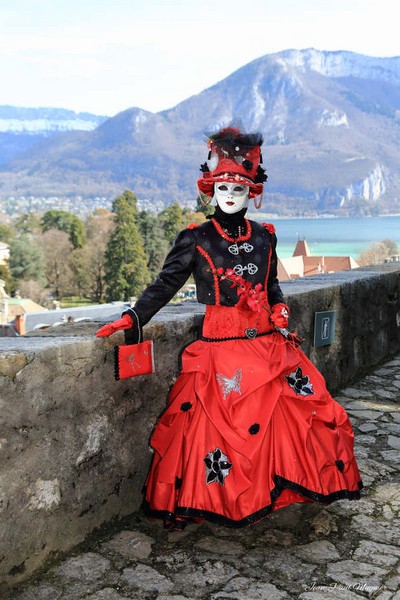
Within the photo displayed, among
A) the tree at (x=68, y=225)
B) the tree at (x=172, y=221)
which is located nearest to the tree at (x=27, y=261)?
the tree at (x=68, y=225)

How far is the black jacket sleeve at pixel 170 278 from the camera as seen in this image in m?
3.11

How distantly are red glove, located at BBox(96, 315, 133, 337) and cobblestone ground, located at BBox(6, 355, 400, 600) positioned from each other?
2.86 ft

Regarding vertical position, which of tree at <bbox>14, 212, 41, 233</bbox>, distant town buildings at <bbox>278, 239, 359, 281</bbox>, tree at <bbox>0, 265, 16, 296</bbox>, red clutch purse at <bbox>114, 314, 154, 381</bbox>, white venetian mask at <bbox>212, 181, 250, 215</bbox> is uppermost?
tree at <bbox>14, 212, 41, 233</bbox>

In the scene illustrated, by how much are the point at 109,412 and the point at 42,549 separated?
1.98 feet

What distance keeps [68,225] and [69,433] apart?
288 feet

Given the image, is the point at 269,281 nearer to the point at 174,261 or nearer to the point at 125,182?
the point at 174,261

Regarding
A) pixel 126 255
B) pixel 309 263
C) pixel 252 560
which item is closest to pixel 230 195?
pixel 252 560

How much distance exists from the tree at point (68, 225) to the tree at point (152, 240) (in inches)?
457

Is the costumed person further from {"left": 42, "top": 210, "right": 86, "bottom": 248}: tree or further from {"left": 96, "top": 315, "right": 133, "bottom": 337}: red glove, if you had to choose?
A: {"left": 42, "top": 210, "right": 86, "bottom": 248}: tree

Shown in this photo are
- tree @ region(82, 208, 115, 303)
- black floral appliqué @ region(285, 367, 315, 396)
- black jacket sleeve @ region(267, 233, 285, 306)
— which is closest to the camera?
black floral appliqué @ region(285, 367, 315, 396)

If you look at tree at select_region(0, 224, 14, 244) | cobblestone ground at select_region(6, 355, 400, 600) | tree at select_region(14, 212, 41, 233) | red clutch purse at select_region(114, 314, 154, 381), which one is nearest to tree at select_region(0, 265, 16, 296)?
tree at select_region(0, 224, 14, 244)

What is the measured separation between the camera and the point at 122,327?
2984 mm

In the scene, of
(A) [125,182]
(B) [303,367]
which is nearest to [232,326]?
(B) [303,367]

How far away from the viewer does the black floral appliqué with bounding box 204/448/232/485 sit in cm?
294
